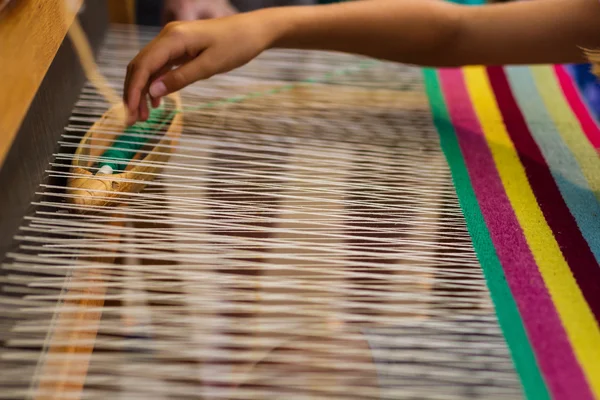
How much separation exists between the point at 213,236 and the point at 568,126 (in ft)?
1.99

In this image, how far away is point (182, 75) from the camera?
81 centimetres

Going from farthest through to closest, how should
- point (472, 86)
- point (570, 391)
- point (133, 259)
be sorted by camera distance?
point (472, 86) < point (133, 259) < point (570, 391)

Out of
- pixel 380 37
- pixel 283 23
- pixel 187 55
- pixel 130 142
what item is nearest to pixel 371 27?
pixel 380 37

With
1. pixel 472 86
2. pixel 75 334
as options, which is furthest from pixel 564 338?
pixel 472 86

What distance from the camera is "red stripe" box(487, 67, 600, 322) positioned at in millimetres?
664

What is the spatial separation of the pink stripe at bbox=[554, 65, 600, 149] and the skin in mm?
113

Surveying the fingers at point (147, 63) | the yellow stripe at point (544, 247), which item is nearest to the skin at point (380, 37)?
the fingers at point (147, 63)

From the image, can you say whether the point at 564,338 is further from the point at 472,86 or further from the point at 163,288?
the point at 472,86

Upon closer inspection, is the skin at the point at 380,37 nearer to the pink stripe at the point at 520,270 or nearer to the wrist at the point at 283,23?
the wrist at the point at 283,23

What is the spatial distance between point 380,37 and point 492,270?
408mm

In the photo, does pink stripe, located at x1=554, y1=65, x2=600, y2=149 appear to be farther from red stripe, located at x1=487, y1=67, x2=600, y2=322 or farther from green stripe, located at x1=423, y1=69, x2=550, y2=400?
green stripe, located at x1=423, y1=69, x2=550, y2=400

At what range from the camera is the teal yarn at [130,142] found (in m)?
0.77

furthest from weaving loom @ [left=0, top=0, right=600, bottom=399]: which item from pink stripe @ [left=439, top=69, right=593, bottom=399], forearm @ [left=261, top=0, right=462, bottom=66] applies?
forearm @ [left=261, top=0, right=462, bottom=66]

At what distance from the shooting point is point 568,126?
977 millimetres
